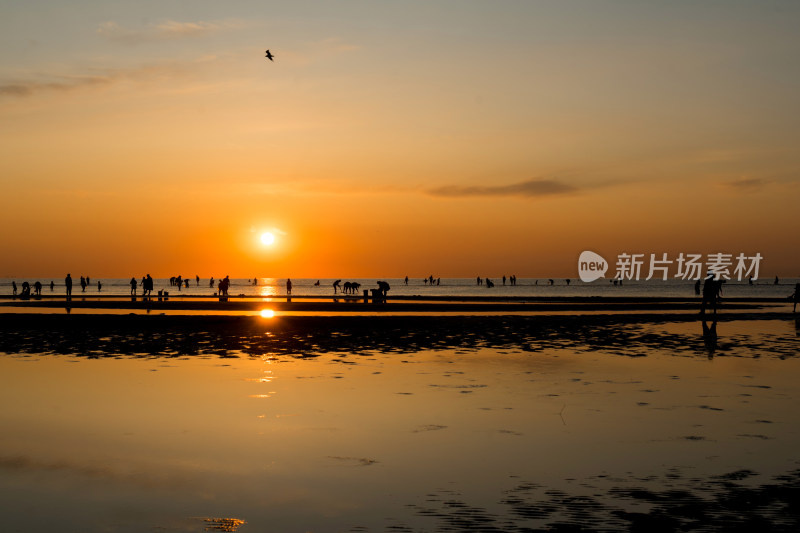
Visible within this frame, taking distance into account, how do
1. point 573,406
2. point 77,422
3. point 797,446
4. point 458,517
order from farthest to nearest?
1. point 573,406
2. point 77,422
3. point 797,446
4. point 458,517

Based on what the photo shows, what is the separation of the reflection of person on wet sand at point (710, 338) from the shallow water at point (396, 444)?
3.27 meters

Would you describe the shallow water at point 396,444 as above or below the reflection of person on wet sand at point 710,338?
below

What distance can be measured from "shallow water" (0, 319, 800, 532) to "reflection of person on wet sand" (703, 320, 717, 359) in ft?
10.7

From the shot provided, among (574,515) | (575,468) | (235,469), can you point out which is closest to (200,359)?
(235,469)

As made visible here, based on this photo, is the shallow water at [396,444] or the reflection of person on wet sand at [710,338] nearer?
the shallow water at [396,444]

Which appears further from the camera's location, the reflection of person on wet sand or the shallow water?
the reflection of person on wet sand

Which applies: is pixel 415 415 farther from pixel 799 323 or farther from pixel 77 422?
pixel 799 323

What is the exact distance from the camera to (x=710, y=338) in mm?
29953

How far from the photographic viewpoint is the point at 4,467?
982 cm

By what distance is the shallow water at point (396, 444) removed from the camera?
782cm

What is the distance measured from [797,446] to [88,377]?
13868mm

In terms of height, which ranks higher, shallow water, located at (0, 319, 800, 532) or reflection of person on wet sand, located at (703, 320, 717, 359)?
reflection of person on wet sand, located at (703, 320, 717, 359)

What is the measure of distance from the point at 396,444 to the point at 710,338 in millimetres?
21666

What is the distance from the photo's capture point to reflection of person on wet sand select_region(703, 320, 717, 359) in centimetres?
2500
